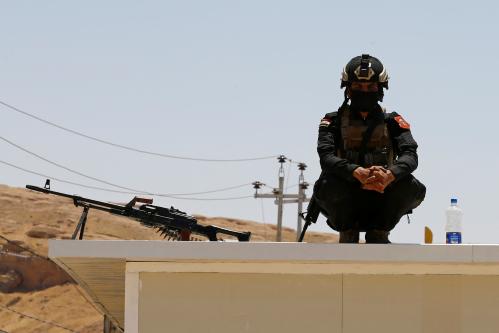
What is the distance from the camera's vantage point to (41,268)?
5734 cm

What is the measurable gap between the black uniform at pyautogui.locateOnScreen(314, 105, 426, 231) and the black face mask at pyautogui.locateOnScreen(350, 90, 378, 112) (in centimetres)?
5

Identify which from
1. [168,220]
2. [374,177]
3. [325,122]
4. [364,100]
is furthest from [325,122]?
[168,220]

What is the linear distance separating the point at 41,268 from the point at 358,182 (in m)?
50.2

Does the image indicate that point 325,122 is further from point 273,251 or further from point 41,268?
point 41,268

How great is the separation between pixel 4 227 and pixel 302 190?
17622 millimetres

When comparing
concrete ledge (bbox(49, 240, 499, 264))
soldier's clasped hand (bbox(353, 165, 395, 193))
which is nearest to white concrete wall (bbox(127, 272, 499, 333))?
concrete ledge (bbox(49, 240, 499, 264))

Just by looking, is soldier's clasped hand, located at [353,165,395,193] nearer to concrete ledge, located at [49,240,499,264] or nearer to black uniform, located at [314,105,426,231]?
black uniform, located at [314,105,426,231]

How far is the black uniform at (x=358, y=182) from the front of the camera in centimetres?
846

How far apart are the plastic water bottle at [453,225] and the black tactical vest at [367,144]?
2.15 feet

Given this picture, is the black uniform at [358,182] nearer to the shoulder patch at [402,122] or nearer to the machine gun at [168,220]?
the shoulder patch at [402,122]

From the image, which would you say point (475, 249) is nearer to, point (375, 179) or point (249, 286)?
point (375, 179)

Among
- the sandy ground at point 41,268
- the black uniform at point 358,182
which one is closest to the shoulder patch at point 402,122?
the black uniform at point 358,182

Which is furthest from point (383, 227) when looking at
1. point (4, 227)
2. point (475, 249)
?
point (4, 227)

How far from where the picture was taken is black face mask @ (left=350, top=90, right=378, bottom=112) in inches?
350
